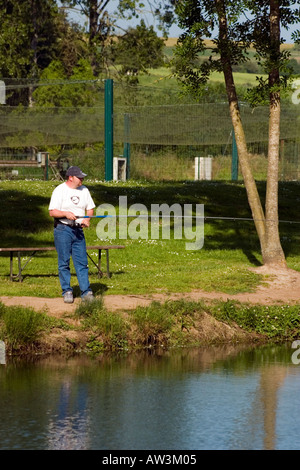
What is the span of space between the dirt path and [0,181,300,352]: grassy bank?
241 mm

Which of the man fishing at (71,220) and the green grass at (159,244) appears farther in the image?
the green grass at (159,244)

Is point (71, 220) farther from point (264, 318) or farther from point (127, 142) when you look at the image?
point (127, 142)

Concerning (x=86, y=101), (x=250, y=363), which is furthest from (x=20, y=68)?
(x=250, y=363)

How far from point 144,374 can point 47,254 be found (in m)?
8.09

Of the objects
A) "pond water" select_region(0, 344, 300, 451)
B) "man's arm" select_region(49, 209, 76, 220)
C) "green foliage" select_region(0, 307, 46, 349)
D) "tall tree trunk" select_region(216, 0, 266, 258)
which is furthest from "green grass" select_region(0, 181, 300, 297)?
"pond water" select_region(0, 344, 300, 451)

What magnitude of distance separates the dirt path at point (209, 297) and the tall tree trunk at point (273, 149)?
0.37 m

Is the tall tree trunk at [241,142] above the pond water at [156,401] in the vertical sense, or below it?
above

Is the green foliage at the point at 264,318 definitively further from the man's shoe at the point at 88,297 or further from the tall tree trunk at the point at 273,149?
the tall tree trunk at the point at 273,149

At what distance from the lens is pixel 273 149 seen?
17406 millimetres

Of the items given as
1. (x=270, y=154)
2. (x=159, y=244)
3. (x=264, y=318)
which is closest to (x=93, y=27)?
(x=159, y=244)

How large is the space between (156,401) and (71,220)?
12.7 ft

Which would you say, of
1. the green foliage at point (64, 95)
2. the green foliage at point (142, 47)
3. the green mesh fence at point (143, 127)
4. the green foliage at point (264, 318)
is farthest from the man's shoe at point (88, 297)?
the green foliage at point (142, 47)

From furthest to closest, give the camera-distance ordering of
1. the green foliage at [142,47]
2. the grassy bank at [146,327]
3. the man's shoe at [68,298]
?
the green foliage at [142,47], the man's shoe at [68,298], the grassy bank at [146,327]

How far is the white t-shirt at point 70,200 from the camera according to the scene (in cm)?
1385
